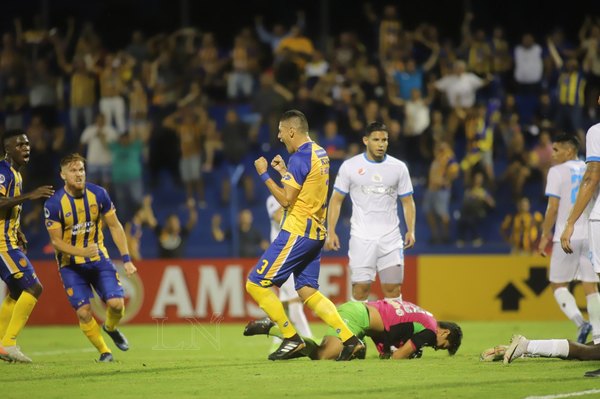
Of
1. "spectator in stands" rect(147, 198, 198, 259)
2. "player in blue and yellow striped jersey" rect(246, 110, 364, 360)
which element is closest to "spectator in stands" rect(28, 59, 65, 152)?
"spectator in stands" rect(147, 198, 198, 259)

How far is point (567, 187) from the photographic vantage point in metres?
13.2

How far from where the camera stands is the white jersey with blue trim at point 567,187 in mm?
13148

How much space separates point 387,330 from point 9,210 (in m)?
4.37

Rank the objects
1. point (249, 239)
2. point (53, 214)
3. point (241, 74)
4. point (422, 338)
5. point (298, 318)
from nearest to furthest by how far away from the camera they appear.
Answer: point (422, 338)
point (53, 214)
point (298, 318)
point (249, 239)
point (241, 74)

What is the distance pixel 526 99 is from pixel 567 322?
7.48 metres

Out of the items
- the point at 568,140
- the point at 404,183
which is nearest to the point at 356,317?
the point at 404,183

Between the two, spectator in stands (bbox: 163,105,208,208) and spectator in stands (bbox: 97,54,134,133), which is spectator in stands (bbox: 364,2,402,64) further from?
spectator in stands (bbox: 97,54,134,133)

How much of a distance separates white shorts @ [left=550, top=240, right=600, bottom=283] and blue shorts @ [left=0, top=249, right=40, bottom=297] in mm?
6357

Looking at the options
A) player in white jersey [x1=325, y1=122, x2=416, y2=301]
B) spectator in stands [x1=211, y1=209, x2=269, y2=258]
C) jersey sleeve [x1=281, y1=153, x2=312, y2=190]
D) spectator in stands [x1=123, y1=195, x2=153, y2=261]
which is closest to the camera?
jersey sleeve [x1=281, y1=153, x2=312, y2=190]

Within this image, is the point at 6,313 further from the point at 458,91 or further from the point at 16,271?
the point at 458,91

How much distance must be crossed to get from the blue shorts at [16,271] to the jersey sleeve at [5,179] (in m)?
0.67

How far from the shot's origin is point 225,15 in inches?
1110

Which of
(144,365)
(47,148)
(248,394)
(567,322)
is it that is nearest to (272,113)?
(47,148)

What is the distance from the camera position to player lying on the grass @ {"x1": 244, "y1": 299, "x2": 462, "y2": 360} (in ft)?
36.5
